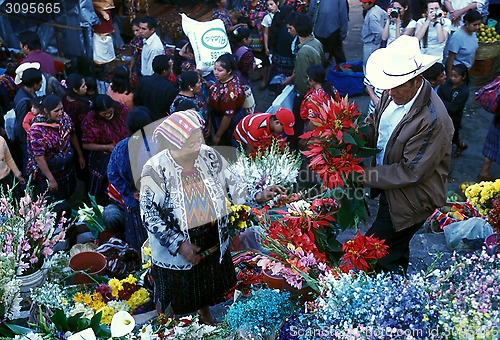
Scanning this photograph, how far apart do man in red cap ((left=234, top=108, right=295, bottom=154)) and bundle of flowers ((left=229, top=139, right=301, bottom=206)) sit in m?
0.49

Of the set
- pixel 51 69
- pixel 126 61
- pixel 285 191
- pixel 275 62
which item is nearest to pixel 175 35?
pixel 126 61

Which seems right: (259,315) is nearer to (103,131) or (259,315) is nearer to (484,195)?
(484,195)

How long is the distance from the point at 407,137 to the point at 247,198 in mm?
1185

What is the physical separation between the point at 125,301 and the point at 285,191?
48.4 inches

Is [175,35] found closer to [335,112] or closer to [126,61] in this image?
[126,61]

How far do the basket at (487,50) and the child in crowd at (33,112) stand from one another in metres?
5.94

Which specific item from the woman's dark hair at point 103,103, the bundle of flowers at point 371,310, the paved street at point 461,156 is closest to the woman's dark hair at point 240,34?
the paved street at point 461,156

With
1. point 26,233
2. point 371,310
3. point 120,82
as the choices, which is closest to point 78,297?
point 26,233

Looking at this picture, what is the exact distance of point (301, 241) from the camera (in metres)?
2.89

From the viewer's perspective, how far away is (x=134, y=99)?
5859 mm

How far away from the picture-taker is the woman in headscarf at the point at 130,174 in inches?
166

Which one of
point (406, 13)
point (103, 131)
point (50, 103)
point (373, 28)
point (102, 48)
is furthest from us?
point (102, 48)

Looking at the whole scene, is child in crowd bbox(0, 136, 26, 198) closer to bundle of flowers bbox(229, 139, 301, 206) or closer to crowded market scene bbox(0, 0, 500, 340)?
crowded market scene bbox(0, 0, 500, 340)

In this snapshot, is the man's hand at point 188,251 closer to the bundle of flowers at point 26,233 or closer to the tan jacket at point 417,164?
the bundle of flowers at point 26,233
